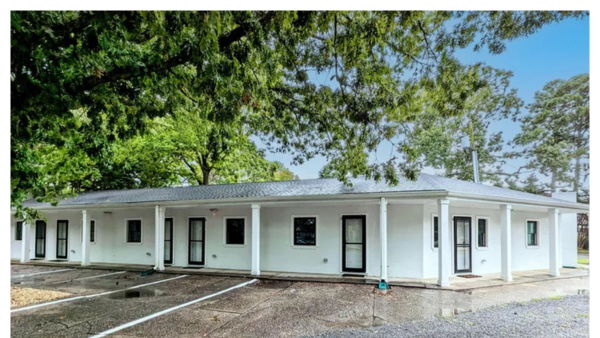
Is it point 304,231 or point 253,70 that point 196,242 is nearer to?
point 304,231

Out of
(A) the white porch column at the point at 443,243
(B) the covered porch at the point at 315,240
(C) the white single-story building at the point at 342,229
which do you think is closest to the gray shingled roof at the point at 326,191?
(C) the white single-story building at the point at 342,229

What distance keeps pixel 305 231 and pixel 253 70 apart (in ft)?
19.3

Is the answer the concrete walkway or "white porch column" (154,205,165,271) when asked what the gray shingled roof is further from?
the concrete walkway

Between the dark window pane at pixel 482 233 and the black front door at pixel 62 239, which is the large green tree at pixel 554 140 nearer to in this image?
the dark window pane at pixel 482 233

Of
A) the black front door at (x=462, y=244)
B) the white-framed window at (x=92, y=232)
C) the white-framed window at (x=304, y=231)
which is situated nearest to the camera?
the black front door at (x=462, y=244)

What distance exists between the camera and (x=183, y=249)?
11.4 meters

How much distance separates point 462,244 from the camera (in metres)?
9.60

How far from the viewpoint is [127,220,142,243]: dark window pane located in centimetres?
1211

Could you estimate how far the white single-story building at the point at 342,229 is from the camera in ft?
28.4

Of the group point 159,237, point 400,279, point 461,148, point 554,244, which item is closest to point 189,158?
point 159,237

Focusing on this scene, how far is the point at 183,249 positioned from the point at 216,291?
4394 millimetres

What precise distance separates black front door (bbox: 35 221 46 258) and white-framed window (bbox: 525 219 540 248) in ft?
62.9

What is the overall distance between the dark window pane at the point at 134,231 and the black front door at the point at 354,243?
7853 millimetres

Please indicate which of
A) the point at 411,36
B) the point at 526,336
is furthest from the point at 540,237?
the point at 411,36
